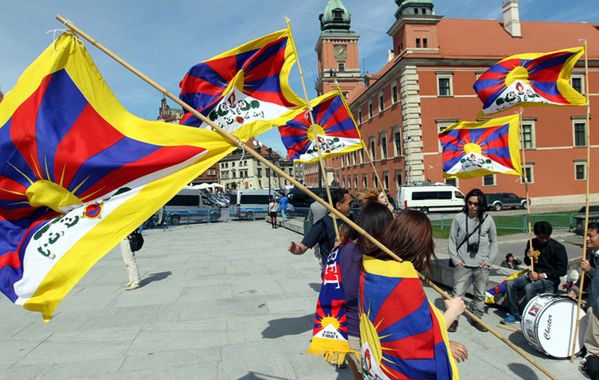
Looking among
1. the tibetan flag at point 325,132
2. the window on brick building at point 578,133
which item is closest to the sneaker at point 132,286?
the tibetan flag at point 325,132

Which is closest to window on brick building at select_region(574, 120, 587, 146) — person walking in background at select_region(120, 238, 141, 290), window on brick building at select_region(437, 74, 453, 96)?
window on brick building at select_region(437, 74, 453, 96)

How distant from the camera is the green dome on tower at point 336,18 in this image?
230 ft

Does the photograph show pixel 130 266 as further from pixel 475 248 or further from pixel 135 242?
pixel 475 248

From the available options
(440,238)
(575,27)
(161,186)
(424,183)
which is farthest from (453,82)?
(161,186)

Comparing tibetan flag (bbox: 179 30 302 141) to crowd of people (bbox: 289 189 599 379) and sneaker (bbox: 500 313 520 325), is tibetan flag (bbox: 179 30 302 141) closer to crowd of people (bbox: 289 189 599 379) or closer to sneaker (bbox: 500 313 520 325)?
crowd of people (bbox: 289 189 599 379)

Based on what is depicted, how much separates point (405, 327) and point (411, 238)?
1.49 ft

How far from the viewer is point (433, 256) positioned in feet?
7.73

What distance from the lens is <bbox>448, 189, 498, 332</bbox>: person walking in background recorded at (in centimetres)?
544

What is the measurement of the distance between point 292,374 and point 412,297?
105 inches

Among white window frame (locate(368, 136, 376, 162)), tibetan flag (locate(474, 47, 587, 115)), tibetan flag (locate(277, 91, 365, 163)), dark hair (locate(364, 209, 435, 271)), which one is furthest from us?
white window frame (locate(368, 136, 376, 162))

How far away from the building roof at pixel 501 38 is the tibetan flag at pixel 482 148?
106 feet

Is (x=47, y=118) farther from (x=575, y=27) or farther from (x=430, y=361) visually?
(x=575, y=27)

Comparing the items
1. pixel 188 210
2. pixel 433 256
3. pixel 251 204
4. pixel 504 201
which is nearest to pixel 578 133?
pixel 504 201

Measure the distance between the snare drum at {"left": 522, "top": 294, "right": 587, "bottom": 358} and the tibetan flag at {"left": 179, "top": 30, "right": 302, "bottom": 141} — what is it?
3.77 meters
